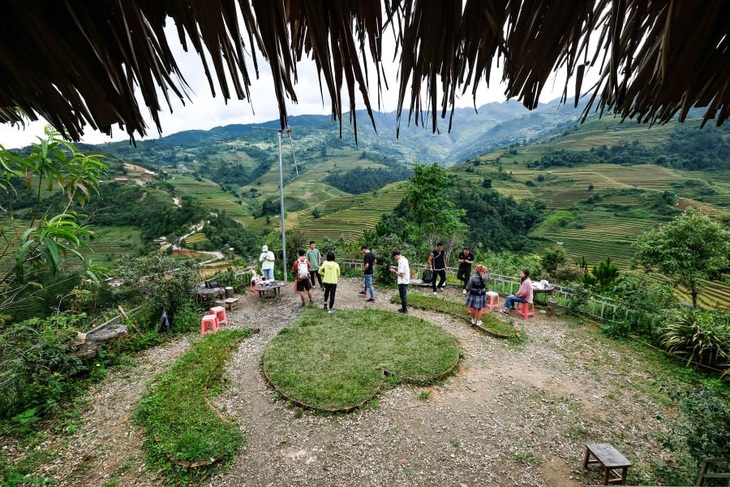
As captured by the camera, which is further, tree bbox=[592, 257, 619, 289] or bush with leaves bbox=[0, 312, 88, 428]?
tree bbox=[592, 257, 619, 289]

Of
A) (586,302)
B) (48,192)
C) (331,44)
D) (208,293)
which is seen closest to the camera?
(331,44)

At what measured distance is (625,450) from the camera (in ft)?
11.5

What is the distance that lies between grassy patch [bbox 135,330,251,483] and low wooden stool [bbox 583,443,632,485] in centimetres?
388

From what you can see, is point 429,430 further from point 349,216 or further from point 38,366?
point 349,216

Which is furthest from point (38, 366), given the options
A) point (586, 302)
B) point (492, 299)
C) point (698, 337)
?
point (698, 337)

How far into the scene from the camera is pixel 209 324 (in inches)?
260

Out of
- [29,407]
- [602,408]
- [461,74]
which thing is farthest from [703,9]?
[29,407]

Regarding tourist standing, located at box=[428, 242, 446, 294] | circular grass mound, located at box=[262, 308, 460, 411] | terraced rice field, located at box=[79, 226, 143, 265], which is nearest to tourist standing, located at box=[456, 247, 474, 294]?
tourist standing, located at box=[428, 242, 446, 294]

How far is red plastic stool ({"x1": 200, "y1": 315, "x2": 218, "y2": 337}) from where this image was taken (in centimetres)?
650

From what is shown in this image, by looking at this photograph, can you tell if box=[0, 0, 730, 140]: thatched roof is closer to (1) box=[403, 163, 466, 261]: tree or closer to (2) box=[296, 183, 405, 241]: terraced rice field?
(1) box=[403, 163, 466, 261]: tree

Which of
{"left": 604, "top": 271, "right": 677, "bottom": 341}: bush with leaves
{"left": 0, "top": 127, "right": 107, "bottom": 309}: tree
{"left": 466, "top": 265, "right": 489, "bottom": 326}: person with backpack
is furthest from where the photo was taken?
{"left": 466, "top": 265, "right": 489, "bottom": 326}: person with backpack

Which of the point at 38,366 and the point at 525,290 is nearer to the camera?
the point at 38,366

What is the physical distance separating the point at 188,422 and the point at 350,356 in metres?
2.51

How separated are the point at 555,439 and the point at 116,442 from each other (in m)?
5.27
